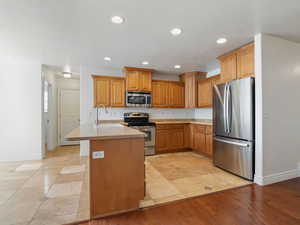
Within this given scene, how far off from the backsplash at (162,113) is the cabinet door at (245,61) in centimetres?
201

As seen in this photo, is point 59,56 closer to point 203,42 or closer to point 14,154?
point 14,154

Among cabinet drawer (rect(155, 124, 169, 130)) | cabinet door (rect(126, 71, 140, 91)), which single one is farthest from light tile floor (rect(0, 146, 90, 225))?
cabinet door (rect(126, 71, 140, 91))

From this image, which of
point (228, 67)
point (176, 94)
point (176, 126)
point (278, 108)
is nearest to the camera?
point (278, 108)

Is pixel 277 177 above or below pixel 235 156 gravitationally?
below

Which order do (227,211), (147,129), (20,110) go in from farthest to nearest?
(147,129) → (20,110) → (227,211)

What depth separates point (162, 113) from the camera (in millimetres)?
5219

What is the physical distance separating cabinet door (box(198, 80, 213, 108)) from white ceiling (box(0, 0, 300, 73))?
110cm

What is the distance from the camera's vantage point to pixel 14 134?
3947mm

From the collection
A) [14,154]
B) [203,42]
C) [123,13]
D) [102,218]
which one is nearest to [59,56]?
[123,13]

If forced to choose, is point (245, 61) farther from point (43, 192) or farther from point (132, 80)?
point (43, 192)

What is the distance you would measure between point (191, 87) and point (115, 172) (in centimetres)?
389

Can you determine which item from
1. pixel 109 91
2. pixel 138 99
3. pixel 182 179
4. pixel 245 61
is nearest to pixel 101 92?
pixel 109 91

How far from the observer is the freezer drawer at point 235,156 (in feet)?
8.81

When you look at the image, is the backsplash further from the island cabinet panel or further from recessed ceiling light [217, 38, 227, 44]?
the island cabinet panel
